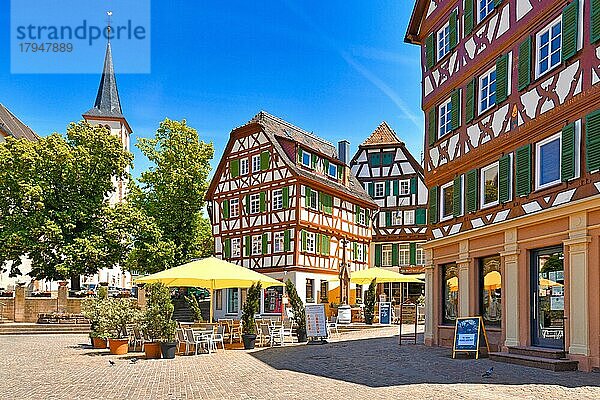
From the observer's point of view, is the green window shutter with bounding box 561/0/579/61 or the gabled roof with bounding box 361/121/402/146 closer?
A: the green window shutter with bounding box 561/0/579/61

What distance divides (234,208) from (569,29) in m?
30.0

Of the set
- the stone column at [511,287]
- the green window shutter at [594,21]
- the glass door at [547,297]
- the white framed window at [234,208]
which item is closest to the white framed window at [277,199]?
the white framed window at [234,208]

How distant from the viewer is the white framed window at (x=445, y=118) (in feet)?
72.3

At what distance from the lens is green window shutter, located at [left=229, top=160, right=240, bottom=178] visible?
43.2 m

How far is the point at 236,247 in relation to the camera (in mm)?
43250

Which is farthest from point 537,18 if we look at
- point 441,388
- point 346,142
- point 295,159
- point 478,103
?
point 346,142

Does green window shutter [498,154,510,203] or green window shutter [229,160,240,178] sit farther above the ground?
green window shutter [229,160,240,178]

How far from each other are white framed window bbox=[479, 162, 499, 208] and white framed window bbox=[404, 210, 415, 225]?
99.4ft

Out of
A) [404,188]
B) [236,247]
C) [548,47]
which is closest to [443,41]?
[548,47]

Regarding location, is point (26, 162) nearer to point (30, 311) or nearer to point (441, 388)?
point (30, 311)

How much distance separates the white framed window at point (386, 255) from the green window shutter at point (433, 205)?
27299mm

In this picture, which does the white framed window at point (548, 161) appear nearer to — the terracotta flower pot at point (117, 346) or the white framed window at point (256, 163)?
the terracotta flower pot at point (117, 346)

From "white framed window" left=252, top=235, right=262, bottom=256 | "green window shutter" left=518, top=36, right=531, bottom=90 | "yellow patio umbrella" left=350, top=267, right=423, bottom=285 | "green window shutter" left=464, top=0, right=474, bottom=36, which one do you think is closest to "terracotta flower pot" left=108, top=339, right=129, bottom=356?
"green window shutter" left=518, top=36, right=531, bottom=90

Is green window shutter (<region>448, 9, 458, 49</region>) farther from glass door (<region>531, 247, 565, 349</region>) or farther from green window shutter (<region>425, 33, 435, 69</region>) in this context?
glass door (<region>531, 247, 565, 349</region>)
